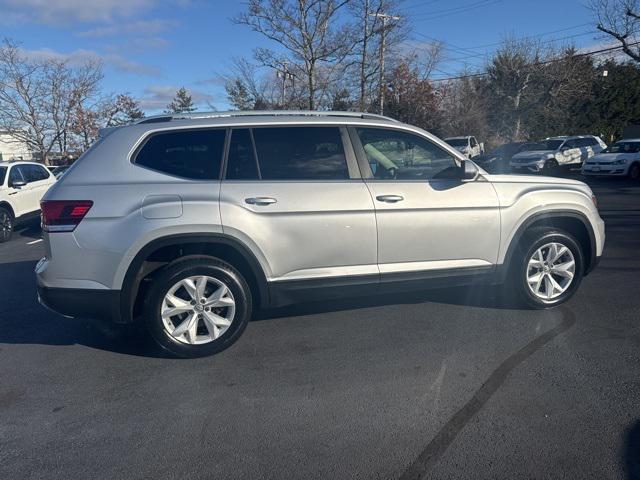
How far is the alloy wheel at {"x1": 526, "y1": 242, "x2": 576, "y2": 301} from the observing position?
4.85 metres

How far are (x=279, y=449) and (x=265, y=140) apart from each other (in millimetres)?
2468

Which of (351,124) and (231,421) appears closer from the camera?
(231,421)

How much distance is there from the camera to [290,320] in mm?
4863

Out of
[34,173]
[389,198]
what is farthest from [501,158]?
[389,198]

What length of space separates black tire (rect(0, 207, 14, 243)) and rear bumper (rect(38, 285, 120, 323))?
771cm

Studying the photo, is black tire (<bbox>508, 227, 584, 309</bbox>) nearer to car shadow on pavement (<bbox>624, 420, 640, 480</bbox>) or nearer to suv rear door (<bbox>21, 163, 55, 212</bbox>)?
car shadow on pavement (<bbox>624, 420, 640, 480</bbox>)

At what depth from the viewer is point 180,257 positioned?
3994 millimetres

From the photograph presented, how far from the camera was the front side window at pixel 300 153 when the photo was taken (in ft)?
13.7

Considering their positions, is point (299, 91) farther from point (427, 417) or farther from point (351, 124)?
point (427, 417)

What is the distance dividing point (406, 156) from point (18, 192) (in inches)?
375

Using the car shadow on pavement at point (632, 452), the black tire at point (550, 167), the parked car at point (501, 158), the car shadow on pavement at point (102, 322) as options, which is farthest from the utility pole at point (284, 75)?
the car shadow on pavement at point (632, 452)

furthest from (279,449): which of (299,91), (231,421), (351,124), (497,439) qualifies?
(299,91)

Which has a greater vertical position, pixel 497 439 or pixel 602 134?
pixel 602 134

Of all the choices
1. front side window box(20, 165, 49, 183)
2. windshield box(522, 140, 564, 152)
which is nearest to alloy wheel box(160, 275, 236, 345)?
front side window box(20, 165, 49, 183)
